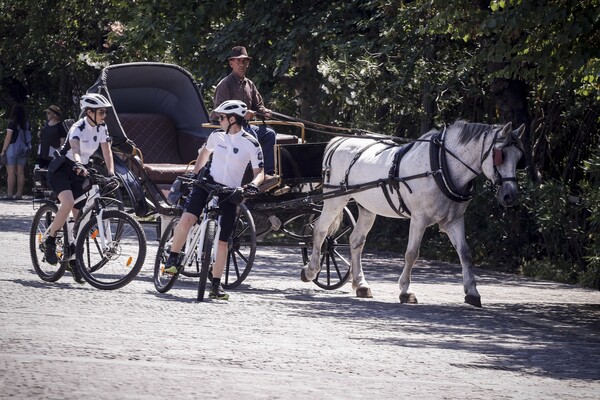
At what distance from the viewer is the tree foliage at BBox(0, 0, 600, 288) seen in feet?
46.2

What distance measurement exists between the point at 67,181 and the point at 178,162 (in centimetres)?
380

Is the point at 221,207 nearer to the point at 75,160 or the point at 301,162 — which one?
the point at 75,160

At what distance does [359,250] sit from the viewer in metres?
15.6

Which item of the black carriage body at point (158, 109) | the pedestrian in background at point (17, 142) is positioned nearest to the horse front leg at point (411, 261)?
the black carriage body at point (158, 109)

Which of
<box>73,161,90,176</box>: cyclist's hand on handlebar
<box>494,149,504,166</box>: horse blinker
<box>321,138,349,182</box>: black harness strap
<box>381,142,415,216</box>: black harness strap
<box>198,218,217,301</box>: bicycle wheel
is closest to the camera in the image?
<box>198,218,217,301</box>: bicycle wheel

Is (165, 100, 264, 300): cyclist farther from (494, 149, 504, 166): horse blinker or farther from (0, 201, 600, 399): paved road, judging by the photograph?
(494, 149, 504, 166): horse blinker

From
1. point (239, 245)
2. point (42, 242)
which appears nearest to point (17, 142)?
point (42, 242)

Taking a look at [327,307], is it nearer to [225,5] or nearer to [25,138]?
[225,5]

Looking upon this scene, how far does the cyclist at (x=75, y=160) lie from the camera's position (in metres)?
14.6

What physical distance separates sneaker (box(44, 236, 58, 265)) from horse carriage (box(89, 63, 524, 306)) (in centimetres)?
121

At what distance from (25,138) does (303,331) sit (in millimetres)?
19591

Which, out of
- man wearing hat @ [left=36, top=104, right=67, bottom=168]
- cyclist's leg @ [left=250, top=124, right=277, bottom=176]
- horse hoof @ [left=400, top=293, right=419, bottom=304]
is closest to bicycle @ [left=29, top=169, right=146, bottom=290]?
cyclist's leg @ [left=250, top=124, right=277, bottom=176]

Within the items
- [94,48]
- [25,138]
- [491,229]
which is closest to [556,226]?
[491,229]

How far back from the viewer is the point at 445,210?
1461 centimetres
